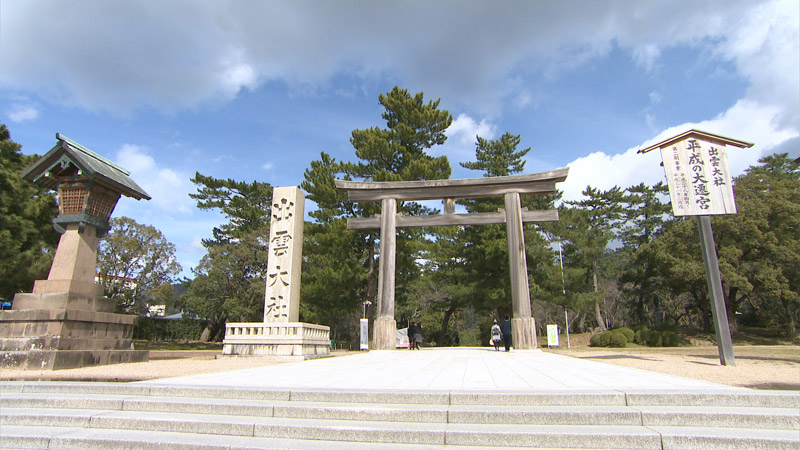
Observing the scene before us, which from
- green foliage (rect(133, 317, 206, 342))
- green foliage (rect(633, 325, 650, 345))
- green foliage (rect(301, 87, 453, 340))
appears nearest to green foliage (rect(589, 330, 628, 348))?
green foliage (rect(633, 325, 650, 345))

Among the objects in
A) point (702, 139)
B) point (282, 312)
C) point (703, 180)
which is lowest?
point (282, 312)

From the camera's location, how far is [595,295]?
27031 millimetres

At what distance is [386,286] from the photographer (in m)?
14.1

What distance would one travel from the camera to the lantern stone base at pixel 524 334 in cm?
1286

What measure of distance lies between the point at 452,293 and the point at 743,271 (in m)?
17.3

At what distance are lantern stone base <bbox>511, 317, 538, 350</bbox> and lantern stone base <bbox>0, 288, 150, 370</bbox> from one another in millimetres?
10660

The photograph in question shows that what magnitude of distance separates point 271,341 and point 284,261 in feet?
7.94

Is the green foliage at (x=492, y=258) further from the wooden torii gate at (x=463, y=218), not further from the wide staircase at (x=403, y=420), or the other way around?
the wide staircase at (x=403, y=420)

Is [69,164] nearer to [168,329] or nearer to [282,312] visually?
[282,312]

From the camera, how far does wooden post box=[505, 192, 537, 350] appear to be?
1292cm

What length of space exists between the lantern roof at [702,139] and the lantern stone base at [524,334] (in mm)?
6006

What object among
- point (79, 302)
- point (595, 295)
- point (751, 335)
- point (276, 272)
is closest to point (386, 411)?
point (79, 302)

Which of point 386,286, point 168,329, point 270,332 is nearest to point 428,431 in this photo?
point 270,332

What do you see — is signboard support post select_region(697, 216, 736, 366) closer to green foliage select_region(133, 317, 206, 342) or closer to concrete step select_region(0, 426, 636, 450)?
concrete step select_region(0, 426, 636, 450)
